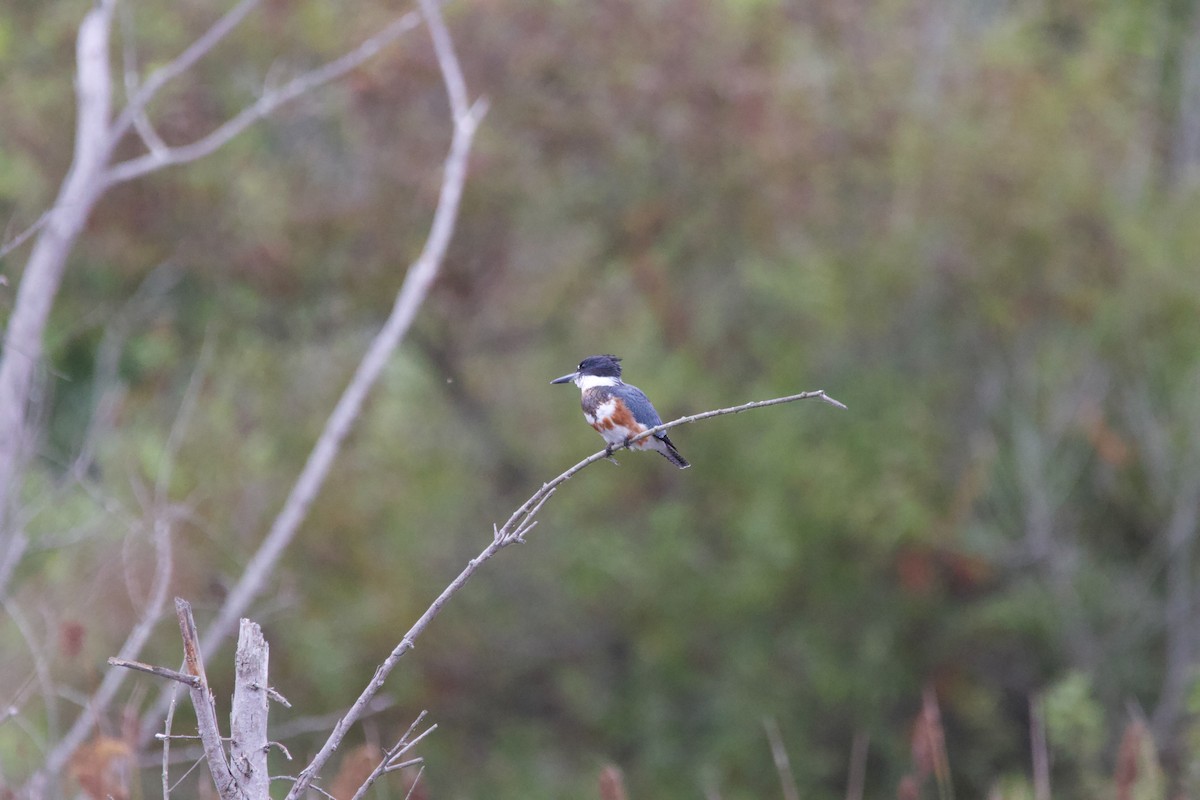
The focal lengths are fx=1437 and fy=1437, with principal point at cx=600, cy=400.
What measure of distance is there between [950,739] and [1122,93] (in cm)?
560

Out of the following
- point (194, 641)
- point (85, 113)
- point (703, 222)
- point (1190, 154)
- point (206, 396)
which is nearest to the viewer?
point (194, 641)

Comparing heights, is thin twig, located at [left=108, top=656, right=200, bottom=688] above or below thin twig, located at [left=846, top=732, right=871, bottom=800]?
above

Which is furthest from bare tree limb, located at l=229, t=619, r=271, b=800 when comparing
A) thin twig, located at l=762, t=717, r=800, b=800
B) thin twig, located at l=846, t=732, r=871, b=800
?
thin twig, located at l=846, t=732, r=871, b=800

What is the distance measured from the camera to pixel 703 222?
1169cm

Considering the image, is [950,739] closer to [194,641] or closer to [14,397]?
[14,397]

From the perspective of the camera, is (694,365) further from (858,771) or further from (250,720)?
(250,720)

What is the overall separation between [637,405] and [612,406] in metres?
0.14

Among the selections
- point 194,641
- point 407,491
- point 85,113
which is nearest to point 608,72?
point 407,491

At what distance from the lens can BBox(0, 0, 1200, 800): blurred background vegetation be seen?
34.3 ft

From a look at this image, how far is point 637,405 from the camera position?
4.14 metres

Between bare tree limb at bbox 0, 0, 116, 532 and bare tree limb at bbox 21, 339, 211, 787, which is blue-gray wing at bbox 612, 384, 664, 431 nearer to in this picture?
bare tree limb at bbox 21, 339, 211, 787

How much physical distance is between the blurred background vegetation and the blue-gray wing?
5901 millimetres

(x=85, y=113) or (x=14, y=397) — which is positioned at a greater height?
(x=85, y=113)

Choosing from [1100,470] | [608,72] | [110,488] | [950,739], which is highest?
[608,72]
